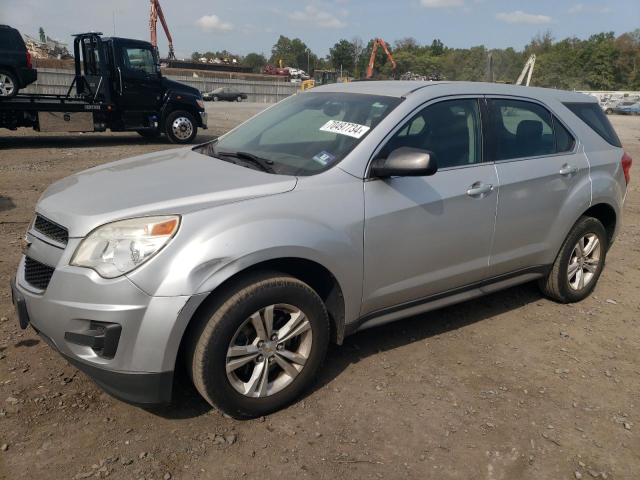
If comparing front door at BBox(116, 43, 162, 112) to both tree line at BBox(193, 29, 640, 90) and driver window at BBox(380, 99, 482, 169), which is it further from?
tree line at BBox(193, 29, 640, 90)

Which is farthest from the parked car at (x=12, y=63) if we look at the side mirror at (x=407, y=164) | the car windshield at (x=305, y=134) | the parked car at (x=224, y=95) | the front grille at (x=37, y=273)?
the parked car at (x=224, y=95)

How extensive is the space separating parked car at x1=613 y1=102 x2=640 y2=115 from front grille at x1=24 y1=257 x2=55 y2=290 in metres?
52.3

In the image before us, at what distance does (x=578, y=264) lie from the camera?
15.2ft

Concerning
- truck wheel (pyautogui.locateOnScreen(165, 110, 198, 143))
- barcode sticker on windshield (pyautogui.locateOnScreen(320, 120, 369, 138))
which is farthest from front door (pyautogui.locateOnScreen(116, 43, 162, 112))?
barcode sticker on windshield (pyautogui.locateOnScreen(320, 120, 369, 138))

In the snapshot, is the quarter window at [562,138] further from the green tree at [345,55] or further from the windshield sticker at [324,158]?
the green tree at [345,55]

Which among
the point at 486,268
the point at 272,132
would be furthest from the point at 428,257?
the point at 272,132

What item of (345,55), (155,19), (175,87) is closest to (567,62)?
(345,55)

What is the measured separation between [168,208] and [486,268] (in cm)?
224

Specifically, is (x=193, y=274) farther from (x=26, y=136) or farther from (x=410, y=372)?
(x=26, y=136)

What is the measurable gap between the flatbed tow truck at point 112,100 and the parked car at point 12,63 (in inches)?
17.4

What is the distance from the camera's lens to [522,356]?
3.80 m

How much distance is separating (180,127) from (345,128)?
1152 centimetres

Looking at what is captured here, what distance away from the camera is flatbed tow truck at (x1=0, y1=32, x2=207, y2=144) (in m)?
12.5

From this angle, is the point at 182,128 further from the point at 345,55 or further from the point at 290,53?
the point at 290,53
